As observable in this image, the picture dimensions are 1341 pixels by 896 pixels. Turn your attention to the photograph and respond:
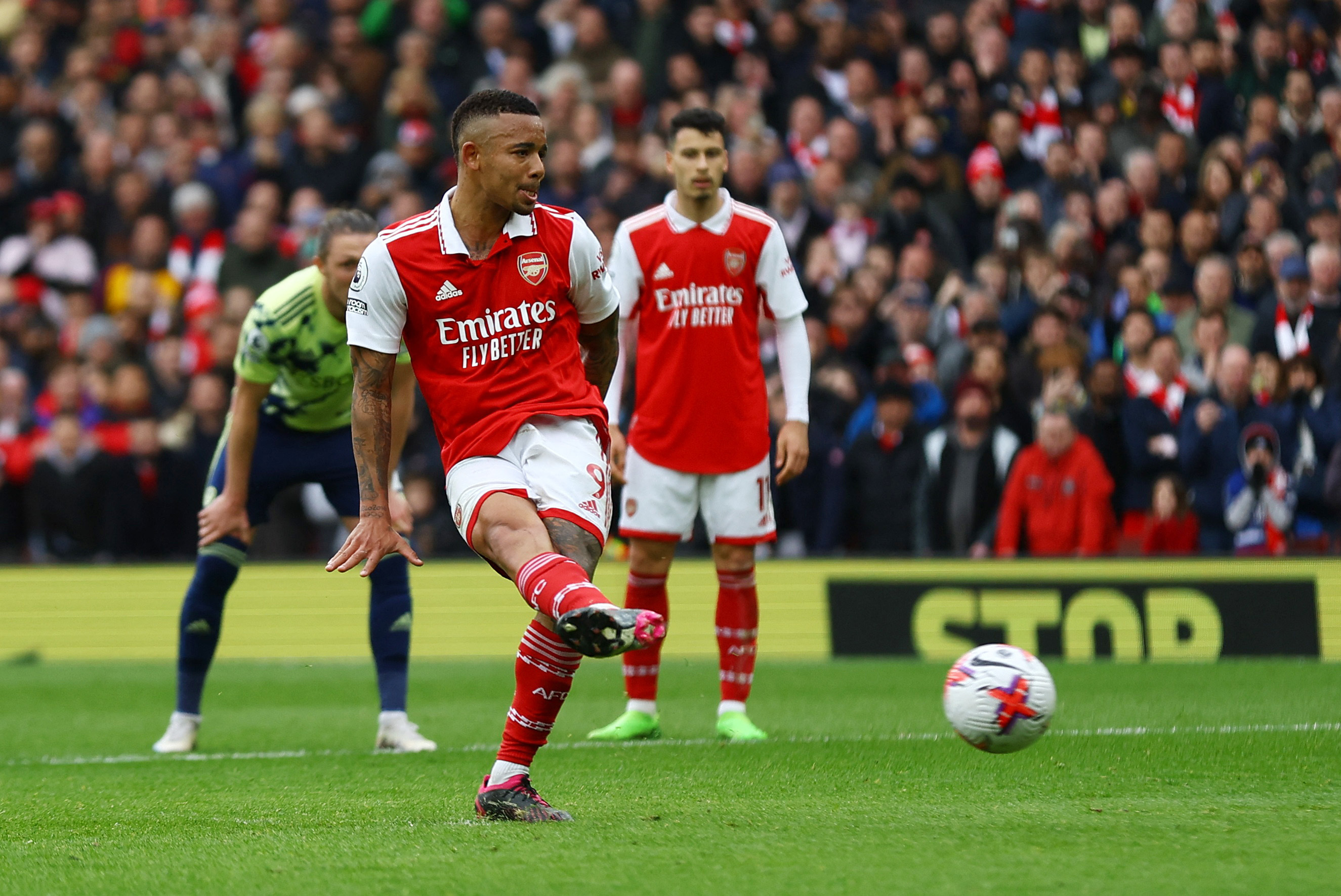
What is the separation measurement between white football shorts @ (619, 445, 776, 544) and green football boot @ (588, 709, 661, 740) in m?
0.84

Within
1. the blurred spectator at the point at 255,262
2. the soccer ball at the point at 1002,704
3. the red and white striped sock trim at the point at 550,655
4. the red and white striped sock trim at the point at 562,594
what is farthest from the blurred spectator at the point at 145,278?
the red and white striped sock trim at the point at 562,594

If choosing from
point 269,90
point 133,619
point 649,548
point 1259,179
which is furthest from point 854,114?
point 649,548

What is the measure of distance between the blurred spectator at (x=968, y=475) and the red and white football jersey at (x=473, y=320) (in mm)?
7640

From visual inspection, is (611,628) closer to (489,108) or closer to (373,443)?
(373,443)

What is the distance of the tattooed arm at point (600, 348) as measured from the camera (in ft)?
20.3

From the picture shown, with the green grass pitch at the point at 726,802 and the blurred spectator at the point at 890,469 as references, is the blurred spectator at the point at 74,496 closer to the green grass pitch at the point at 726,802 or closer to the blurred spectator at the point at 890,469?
the green grass pitch at the point at 726,802

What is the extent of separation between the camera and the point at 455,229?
18.7ft

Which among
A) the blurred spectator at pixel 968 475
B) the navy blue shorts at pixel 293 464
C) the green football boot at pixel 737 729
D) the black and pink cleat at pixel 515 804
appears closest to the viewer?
the black and pink cleat at pixel 515 804

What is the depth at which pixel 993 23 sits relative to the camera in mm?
16469

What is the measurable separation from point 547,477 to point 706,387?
9.13 ft

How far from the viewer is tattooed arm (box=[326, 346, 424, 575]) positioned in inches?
222

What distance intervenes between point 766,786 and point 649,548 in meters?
2.32

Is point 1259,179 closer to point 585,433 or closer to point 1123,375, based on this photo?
point 1123,375

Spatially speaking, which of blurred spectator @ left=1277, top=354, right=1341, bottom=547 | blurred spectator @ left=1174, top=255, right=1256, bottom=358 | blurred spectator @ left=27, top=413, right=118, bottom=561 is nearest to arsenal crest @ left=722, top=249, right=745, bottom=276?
blurred spectator @ left=1277, top=354, right=1341, bottom=547
